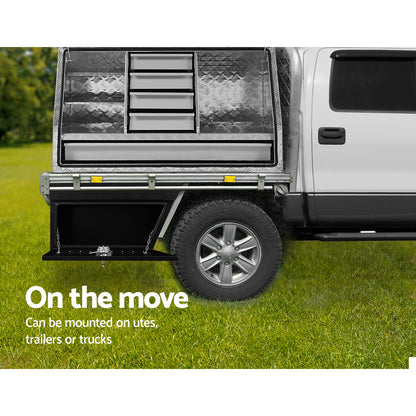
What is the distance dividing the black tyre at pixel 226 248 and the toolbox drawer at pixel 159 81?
41.4 inches

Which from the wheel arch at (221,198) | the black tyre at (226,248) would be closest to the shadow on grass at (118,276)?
the black tyre at (226,248)

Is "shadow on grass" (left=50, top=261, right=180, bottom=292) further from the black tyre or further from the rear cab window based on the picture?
the rear cab window

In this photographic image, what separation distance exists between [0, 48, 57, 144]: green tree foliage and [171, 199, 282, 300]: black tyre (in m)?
3.37

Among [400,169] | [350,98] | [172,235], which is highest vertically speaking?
[350,98]

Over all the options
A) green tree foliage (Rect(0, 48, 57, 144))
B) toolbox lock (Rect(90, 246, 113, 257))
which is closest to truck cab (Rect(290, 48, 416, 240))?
toolbox lock (Rect(90, 246, 113, 257))

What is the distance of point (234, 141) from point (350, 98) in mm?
1067

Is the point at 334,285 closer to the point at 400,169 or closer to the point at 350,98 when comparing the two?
the point at 400,169

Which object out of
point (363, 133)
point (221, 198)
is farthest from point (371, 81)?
point (221, 198)

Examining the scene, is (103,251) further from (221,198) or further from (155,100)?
(155,100)

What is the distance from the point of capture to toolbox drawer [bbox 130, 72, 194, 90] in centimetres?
535

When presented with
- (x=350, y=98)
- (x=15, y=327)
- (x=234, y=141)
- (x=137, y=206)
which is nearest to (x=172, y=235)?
(x=137, y=206)

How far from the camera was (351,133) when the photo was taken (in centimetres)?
529

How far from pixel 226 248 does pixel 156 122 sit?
1242mm

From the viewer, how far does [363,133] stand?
5.30 m
